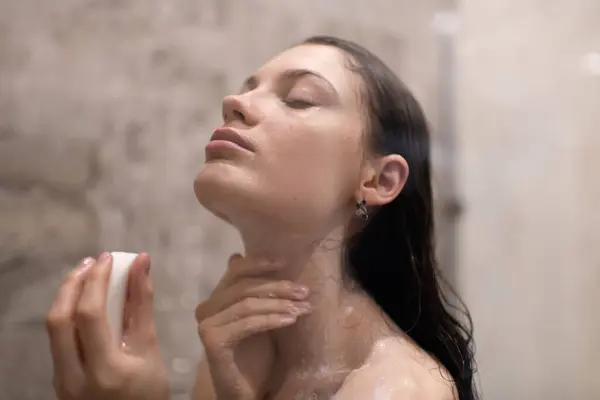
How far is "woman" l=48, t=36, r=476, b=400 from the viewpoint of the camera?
614mm

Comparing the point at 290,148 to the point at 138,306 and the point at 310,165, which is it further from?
the point at 138,306

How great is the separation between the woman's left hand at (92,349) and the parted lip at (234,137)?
162 millimetres

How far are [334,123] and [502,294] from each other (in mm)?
566

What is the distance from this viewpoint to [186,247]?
901 mm

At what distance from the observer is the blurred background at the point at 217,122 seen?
83 cm

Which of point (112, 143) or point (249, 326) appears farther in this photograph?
point (112, 143)

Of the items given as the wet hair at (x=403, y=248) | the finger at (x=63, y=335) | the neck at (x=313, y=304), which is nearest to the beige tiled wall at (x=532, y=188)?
the wet hair at (x=403, y=248)

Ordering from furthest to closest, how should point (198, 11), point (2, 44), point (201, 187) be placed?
point (198, 11), point (2, 44), point (201, 187)

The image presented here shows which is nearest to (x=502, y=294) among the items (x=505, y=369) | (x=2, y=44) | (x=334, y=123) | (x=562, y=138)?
(x=505, y=369)

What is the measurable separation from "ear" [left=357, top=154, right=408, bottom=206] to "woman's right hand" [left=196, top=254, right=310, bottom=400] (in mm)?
123

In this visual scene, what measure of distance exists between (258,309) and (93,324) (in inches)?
6.1

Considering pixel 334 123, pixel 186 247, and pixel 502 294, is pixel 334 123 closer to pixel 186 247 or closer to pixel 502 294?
pixel 186 247

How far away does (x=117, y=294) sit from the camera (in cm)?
63

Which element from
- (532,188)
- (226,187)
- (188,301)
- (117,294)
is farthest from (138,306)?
(532,188)
